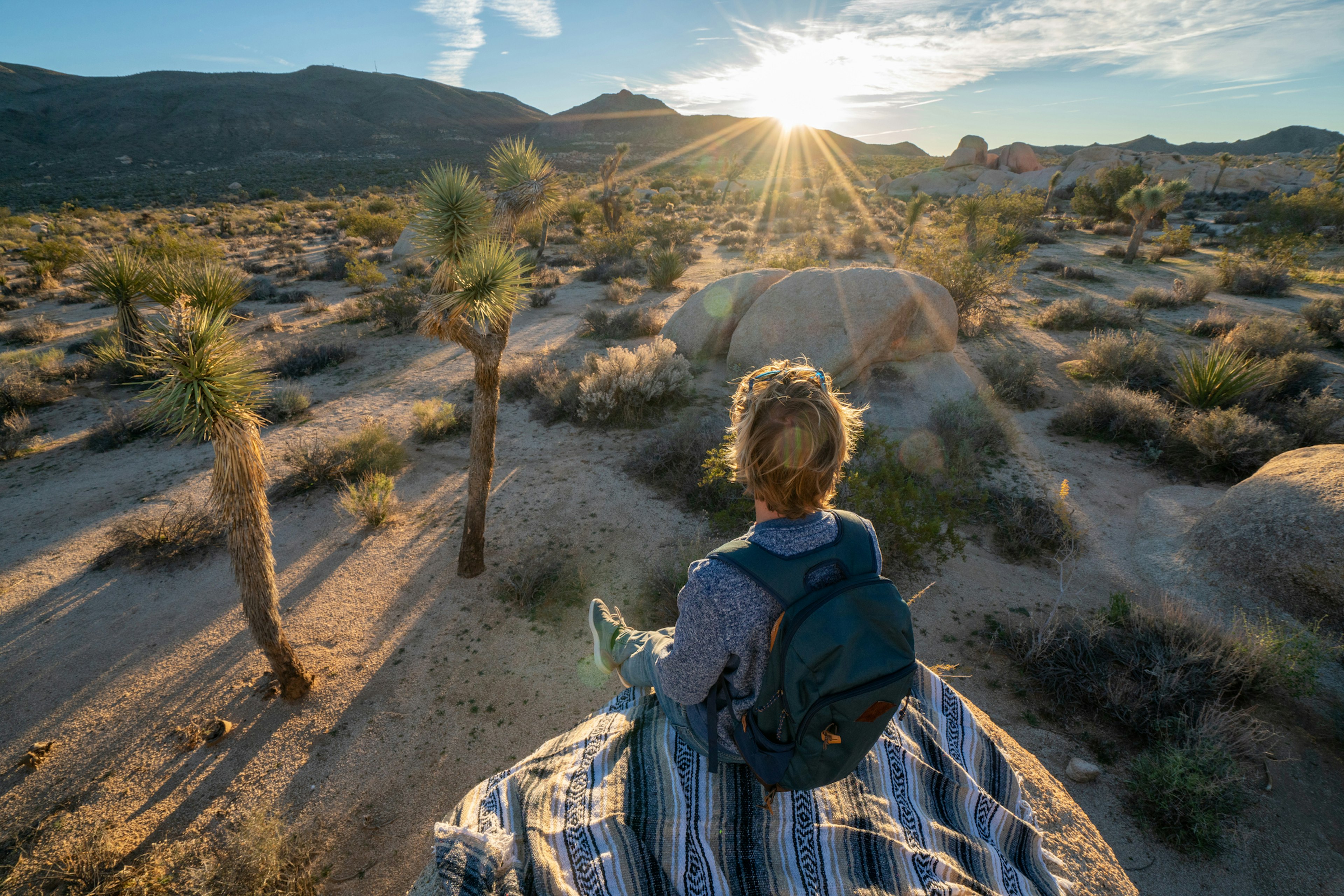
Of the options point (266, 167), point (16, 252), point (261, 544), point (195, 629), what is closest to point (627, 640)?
point (261, 544)

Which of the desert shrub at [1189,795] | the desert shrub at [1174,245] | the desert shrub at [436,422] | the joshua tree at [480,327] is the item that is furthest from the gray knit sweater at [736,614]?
the desert shrub at [1174,245]

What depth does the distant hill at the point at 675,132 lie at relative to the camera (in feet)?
310

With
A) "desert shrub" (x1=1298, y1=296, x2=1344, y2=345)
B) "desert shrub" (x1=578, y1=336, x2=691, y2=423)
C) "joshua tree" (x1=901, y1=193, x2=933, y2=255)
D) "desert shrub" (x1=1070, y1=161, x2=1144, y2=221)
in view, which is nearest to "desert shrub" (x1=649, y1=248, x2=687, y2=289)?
"desert shrub" (x1=578, y1=336, x2=691, y2=423)

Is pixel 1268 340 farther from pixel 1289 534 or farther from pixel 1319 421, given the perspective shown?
pixel 1289 534

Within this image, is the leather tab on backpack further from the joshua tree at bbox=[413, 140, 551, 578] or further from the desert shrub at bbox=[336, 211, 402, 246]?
the desert shrub at bbox=[336, 211, 402, 246]

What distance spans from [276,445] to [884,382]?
970 centimetres

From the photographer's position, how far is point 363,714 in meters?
4.17

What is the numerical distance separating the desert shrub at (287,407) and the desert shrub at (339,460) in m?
1.24

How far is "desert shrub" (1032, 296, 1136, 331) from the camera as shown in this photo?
12141mm

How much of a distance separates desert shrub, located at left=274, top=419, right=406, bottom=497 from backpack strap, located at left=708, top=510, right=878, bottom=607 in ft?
21.9

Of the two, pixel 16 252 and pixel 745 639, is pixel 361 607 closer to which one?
pixel 745 639

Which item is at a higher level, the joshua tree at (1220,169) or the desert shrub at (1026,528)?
the joshua tree at (1220,169)

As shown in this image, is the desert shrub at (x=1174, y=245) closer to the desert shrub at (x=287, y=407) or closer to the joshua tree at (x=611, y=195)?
the joshua tree at (x=611, y=195)

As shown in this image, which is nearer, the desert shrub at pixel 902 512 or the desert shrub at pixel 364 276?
the desert shrub at pixel 902 512
